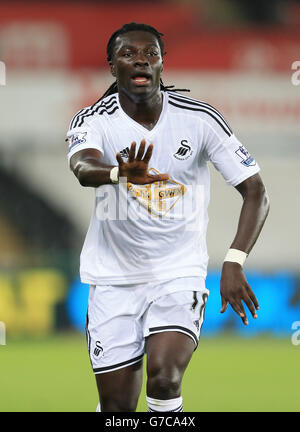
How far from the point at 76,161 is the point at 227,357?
645 centimetres

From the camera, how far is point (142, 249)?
515 centimetres

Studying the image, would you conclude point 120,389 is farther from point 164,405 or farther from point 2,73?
point 2,73

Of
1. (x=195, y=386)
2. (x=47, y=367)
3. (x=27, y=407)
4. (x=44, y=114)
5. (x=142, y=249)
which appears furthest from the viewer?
(x=44, y=114)

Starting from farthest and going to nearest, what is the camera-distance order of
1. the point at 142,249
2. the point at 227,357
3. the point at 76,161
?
the point at 227,357
the point at 142,249
the point at 76,161

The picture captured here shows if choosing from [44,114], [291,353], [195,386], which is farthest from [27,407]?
[44,114]

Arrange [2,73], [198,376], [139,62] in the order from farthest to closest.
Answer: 1. [2,73]
2. [198,376]
3. [139,62]

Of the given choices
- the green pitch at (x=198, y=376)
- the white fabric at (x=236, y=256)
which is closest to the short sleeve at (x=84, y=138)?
the white fabric at (x=236, y=256)

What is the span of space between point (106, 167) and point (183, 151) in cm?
71

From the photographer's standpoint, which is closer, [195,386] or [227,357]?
[195,386]

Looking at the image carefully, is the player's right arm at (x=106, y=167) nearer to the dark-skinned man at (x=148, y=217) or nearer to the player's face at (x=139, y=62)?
the dark-skinned man at (x=148, y=217)

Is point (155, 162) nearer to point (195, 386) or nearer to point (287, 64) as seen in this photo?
point (195, 386)

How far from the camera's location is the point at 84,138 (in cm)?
498

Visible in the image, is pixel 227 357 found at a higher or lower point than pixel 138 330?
lower

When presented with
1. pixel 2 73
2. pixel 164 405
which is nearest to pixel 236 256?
pixel 164 405
